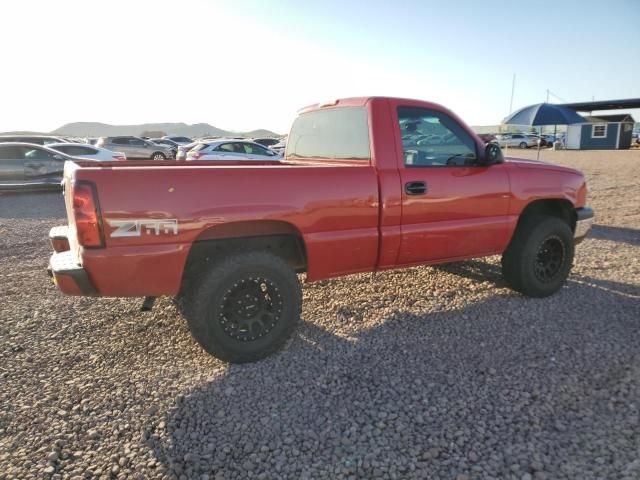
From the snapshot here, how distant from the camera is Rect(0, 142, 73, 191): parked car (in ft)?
39.8

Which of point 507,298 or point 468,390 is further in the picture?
point 507,298

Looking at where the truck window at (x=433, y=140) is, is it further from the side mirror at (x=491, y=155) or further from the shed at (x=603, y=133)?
the shed at (x=603, y=133)

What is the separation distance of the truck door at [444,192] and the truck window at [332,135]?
32 cm

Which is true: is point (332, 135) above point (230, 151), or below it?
above

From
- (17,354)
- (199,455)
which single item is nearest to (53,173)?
(17,354)

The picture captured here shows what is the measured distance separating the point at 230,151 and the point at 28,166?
18.8 feet

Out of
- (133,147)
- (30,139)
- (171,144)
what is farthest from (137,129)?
(30,139)

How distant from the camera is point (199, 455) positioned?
7.73ft

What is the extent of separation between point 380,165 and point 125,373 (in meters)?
2.49

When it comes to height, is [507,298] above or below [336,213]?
below

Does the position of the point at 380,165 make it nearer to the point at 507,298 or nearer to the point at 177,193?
the point at 177,193

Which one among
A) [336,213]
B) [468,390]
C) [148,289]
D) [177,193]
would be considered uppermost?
[177,193]

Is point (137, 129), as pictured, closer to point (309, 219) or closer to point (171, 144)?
point (171, 144)

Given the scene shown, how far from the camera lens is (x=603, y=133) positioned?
1464 inches
